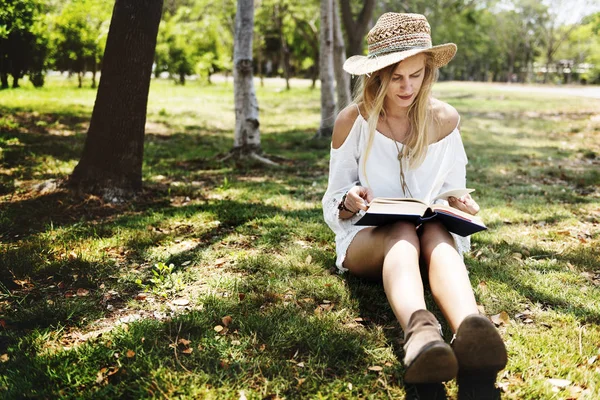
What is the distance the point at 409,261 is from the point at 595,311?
4.88 ft

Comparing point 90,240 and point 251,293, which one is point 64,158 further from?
point 251,293

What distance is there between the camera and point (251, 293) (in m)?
3.47

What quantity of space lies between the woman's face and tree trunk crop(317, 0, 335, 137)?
668cm

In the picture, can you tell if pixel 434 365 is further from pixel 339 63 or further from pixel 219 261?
pixel 339 63

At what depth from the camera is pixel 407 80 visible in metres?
3.18

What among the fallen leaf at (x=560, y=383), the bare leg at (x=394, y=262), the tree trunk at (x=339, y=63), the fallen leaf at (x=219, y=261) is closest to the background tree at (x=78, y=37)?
the tree trunk at (x=339, y=63)

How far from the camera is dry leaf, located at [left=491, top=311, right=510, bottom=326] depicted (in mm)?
3160

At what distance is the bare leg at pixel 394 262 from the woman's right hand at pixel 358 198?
0.17 meters

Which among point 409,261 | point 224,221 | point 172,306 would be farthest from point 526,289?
point 224,221

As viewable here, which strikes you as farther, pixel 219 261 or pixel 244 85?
pixel 244 85

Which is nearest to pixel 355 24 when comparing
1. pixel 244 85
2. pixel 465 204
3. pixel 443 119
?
pixel 244 85

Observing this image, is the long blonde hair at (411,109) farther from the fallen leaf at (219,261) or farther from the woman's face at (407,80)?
the fallen leaf at (219,261)

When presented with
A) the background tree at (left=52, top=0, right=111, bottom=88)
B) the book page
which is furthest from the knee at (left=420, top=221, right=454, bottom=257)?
the background tree at (left=52, top=0, right=111, bottom=88)

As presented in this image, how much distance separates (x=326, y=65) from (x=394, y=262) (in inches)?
343
